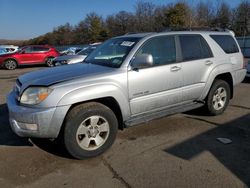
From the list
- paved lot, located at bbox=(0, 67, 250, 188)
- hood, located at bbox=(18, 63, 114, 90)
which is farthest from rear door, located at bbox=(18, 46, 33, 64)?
hood, located at bbox=(18, 63, 114, 90)

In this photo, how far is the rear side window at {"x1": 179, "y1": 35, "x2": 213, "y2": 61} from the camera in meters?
5.27

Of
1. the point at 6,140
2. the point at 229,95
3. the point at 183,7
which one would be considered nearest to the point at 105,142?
the point at 6,140

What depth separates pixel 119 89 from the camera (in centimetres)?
430

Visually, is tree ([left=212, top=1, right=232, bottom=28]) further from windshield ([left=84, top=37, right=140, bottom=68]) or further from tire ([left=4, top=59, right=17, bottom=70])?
windshield ([left=84, top=37, right=140, bottom=68])

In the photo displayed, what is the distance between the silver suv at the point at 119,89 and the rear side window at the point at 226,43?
0.03m

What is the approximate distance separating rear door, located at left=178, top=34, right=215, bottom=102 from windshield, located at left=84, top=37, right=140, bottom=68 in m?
1.01

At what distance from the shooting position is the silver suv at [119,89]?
387cm

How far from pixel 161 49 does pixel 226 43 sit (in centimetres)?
192

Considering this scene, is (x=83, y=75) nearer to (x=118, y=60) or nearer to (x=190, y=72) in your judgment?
(x=118, y=60)

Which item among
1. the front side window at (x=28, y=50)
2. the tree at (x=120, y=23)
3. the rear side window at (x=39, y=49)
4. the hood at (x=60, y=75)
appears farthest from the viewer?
the tree at (x=120, y=23)

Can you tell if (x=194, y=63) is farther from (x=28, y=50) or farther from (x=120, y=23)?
(x=120, y=23)

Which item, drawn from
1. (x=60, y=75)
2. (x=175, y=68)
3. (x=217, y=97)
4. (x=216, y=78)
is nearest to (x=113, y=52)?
(x=175, y=68)

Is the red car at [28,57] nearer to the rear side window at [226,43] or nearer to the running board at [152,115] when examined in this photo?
the rear side window at [226,43]

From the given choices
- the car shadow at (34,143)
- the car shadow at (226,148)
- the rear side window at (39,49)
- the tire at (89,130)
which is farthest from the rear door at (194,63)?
the rear side window at (39,49)
